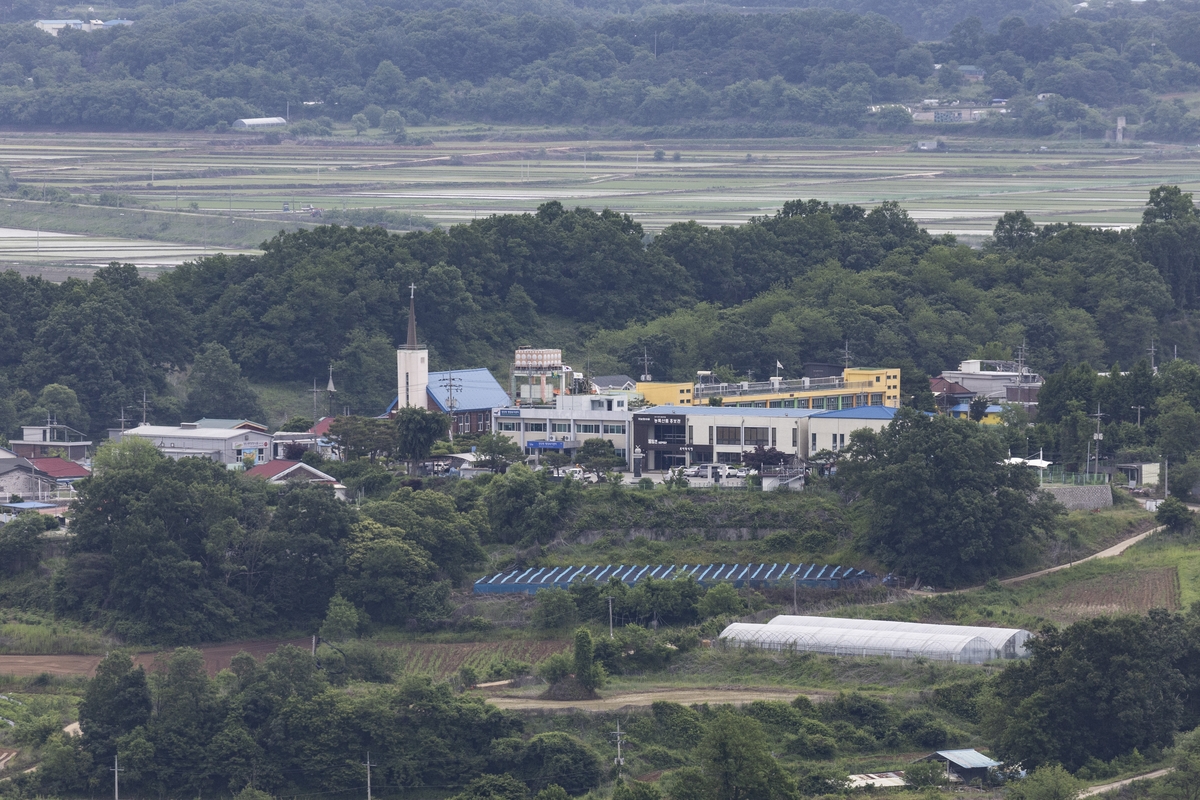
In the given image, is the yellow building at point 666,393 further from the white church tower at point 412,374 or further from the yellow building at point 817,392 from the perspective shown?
the white church tower at point 412,374

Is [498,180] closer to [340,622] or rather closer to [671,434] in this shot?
[671,434]

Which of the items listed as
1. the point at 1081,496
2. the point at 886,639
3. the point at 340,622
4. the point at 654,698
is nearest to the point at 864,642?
the point at 886,639

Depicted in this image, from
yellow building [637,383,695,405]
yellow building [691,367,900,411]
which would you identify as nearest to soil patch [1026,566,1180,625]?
yellow building [691,367,900,411]

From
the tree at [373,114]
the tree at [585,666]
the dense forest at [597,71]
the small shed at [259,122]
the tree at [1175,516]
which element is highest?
the dense forest at [597,71]

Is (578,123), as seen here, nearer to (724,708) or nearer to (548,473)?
(548,473)

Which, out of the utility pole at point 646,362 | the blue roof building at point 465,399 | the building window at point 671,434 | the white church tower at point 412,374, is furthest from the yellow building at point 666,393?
the white church tower at point 412,374

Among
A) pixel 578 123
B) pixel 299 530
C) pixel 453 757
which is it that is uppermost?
pixel 578 123

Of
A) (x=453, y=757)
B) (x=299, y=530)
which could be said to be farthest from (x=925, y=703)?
(x=299, y=530)
